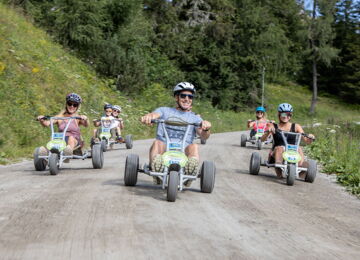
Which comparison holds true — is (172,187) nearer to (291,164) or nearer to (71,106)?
(291,164)

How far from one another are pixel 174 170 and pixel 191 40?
124 ft

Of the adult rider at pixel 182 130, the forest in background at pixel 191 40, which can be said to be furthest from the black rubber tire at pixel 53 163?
the forest in background at pixel 191 40

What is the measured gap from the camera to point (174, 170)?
6602 millimetres

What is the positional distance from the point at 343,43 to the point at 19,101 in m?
62.1

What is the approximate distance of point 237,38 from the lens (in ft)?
148

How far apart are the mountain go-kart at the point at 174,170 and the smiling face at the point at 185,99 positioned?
0.48m

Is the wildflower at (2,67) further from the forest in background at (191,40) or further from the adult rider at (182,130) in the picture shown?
the adult rider at (182,130)

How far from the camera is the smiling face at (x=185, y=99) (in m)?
7.59

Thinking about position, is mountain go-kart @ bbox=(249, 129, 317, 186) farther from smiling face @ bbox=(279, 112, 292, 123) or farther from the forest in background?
the forest in background

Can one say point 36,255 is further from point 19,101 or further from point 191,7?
point 191,7

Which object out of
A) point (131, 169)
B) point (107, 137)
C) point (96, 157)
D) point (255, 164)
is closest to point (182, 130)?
point (131, 169)

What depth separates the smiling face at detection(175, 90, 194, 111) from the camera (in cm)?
759

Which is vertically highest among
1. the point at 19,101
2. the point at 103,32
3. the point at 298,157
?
the point at 103,32

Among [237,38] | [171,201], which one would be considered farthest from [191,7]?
[171,201]
